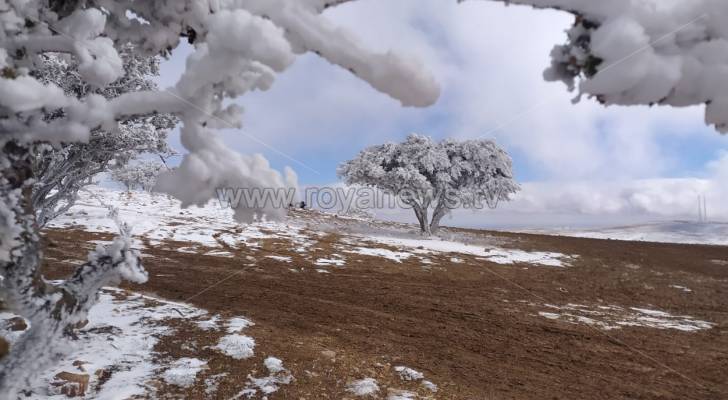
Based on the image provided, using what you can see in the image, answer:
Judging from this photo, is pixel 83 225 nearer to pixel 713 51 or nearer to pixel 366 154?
pixel 366 154

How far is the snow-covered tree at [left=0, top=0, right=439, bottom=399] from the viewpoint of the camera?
1529 mm

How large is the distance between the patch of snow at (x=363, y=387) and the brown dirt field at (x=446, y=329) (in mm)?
85

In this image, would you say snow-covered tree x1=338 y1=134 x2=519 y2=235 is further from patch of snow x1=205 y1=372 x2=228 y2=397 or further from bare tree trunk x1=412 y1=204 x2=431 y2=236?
patch of snow x1=205 y1=372 x2=228 y2=397

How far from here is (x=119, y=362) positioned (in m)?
4.36

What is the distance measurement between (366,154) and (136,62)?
51.6 feet

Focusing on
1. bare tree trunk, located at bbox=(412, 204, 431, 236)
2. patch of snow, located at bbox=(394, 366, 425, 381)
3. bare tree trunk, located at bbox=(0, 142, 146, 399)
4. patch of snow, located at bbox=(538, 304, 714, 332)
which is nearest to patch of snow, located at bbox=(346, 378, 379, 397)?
patch of snow, located at bbox=(394, 366, 425, 381)

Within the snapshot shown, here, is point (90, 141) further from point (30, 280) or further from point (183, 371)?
point (30, 280)

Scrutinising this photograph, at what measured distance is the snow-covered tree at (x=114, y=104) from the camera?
5.02ft

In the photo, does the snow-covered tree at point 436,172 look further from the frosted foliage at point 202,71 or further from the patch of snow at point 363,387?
the frosted foliage at point 202,71

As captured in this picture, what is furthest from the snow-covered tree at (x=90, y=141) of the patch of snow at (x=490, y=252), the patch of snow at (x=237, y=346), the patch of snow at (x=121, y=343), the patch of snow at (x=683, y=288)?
the patch of snow at (x=683, y=288)

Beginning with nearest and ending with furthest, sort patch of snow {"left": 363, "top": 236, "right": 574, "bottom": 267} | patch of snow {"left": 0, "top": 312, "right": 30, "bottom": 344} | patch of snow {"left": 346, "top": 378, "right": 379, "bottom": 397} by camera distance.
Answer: patch of snow {"left": 346, "top": 378, "right": 379, "bottom": 397}, patch of snow {"left": 0, "top": 312, "right": 30, "bottom": 344}, patch of snow {"left": 363, "top": 236, "right": 574, "bottom": 267}

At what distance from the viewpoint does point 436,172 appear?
69.5 feet

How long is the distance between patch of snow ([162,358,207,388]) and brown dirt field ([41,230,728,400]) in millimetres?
147

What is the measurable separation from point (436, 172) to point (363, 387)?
17938 millimetres
